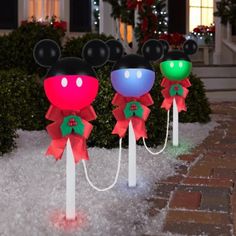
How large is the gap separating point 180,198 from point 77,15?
9056 millimetres

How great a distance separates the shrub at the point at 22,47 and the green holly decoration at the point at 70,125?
11.7 ft

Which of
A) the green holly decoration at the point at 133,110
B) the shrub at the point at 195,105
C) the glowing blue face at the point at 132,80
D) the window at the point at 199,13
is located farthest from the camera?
the window at the point at 199,13

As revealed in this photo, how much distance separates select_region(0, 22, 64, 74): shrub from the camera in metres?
5.68

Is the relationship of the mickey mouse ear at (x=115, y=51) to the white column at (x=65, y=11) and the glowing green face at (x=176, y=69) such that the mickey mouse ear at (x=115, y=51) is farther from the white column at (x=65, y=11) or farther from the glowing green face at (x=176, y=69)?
the white column at (x=65, y=11)

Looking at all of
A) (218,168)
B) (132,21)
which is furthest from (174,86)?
(132,21)

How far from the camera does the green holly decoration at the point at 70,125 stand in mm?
2275

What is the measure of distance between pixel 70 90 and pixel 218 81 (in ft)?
25.8

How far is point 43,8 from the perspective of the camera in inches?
441

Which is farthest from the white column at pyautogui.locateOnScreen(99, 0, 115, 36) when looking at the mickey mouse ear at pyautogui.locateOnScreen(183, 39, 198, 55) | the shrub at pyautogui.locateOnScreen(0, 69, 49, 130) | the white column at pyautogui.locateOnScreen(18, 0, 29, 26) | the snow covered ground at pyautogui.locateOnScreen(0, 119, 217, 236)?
the snow covered ground at pyautogui.locateOnScreen(0, 119, 217, 236)

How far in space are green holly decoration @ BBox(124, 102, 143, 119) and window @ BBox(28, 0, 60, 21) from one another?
858 centimetres

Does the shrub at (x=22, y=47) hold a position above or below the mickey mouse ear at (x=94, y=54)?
above

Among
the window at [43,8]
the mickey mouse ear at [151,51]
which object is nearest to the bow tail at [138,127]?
the mickey mouse ear at [151,51]

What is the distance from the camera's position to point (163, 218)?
7.76ft

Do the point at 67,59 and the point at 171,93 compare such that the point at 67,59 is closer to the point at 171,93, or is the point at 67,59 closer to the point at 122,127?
the point at 122,127
